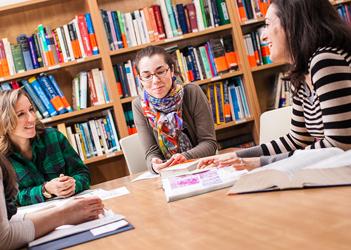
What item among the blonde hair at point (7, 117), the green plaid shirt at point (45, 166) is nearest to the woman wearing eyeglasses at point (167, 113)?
the green plaid shirt at point (45, 166)

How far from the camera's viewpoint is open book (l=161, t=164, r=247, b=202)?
1.54 metres

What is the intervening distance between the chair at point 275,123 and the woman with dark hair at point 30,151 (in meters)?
1.01

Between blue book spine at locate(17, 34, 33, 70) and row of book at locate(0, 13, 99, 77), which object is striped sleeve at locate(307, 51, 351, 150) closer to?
row of book at locate(0, 13, 99, 77)

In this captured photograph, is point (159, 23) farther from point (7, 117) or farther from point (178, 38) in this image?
point (7, 117)

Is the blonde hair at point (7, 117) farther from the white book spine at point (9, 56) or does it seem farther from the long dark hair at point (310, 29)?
the long dark hair at point (310, 29)

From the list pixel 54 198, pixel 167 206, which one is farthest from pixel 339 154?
pixel 54 198

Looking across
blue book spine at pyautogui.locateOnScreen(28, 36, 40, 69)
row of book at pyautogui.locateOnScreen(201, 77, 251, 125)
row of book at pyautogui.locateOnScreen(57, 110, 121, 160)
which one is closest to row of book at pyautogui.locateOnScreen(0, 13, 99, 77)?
blue book spine at pyautogui.locateOnScreen(28, 36, 40, 69)

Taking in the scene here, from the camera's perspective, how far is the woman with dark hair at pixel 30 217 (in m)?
1.36

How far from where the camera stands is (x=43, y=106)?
354 cm

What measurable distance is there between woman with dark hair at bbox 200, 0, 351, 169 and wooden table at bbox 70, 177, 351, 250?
1.35 ft

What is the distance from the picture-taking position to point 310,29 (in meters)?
1.76

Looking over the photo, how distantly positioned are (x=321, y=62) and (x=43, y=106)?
240 cm

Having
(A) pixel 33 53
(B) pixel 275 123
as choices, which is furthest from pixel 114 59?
(B) pixel 275 123

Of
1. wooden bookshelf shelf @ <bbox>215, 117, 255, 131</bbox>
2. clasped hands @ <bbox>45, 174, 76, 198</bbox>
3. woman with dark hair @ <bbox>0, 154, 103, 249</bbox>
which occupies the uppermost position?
woman with dark hair @ <bbox>0, 154, 103, 249</bbox>
